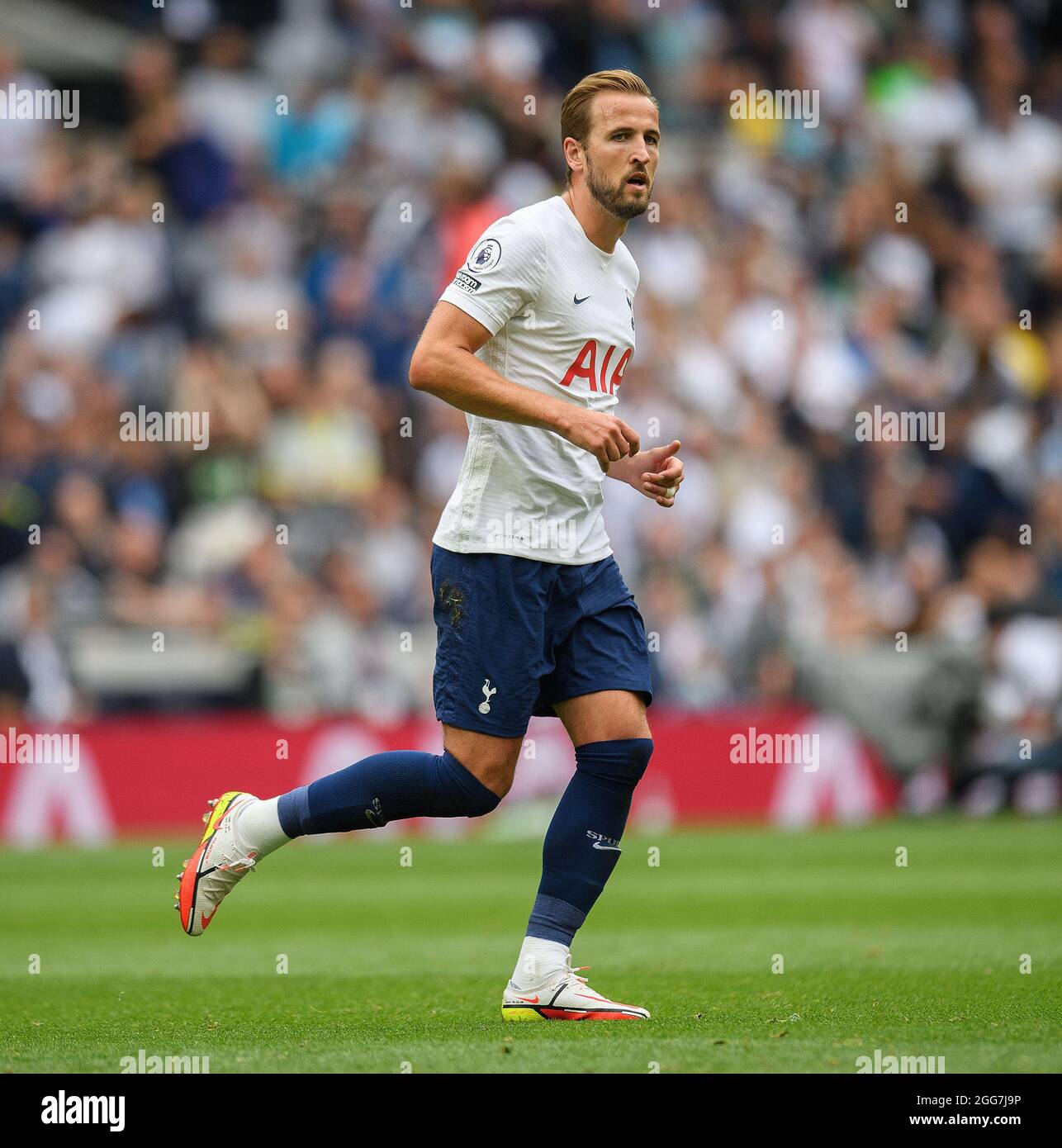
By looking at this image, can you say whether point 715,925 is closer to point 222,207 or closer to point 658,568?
point 658,568

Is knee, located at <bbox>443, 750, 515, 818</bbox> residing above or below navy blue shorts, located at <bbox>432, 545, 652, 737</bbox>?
below

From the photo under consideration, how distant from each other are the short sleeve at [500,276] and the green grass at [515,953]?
2.06m

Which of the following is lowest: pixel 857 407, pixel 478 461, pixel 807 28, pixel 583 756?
pixel 583 756

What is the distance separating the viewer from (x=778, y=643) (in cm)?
1515

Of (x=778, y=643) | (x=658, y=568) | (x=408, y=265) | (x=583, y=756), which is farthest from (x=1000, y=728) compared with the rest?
(x=583, y=756)

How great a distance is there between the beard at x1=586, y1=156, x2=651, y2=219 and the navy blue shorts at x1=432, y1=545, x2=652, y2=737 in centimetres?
106

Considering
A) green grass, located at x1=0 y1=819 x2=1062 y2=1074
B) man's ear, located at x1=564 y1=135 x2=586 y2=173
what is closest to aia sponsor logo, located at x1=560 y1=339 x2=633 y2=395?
man's ear, located at x1=564 y1=135 x2=586 y2=173

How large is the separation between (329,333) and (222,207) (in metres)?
1.65

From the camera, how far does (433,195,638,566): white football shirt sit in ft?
18.9

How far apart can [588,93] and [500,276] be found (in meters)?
0.68

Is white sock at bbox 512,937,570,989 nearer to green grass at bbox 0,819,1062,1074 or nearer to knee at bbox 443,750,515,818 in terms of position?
green grass at bbox 0,819,1062,1074

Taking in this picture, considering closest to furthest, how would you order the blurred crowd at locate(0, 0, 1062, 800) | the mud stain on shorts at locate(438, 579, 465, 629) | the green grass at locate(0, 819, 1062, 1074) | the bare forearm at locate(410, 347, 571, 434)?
the green grass at locate(0, 819, 1062, 1074)
the bare forearm at locate(410, 347, 571, 434)
the mud stain on shorts at locate(438, 579, 465, 629)
the blurred crowd at locate(0, 0, 1062, 800)

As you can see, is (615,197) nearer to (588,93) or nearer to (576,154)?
(576,154)

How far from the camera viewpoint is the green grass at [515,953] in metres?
5.04
